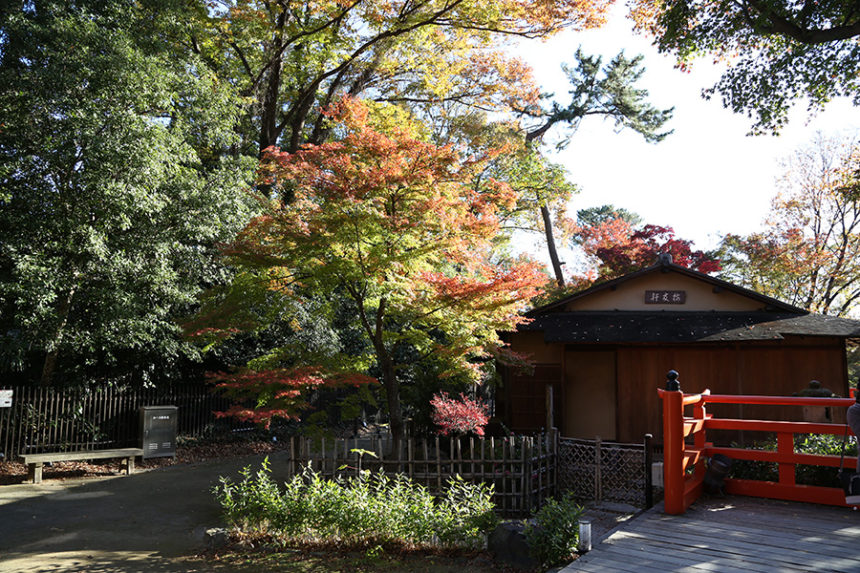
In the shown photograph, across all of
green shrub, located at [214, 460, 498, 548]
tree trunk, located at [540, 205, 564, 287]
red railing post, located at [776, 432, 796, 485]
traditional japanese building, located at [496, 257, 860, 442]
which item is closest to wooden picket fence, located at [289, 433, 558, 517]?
green shrub, located at [214, 460, 498, 548]

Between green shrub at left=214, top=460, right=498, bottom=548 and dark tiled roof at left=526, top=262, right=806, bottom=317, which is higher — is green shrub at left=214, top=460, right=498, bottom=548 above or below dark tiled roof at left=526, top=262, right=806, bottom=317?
below

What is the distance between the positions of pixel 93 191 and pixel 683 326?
12.6m

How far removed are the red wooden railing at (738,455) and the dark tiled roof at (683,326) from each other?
433cm

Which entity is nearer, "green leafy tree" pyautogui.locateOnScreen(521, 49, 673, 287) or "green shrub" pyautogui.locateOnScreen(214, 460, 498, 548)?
"green shrub" pyautogui.locateOnScreen(214, 460, 498, 548)

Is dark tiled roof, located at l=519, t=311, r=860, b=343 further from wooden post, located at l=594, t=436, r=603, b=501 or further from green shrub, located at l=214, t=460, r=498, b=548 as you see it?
green shrub, located at l=214, t=460, r=498, b=548

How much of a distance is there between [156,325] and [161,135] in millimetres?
4377

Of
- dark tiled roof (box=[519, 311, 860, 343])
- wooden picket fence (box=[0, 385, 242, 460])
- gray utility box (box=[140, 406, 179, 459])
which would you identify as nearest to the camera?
dark tiled roof (box=[519, 311, 860, 343])

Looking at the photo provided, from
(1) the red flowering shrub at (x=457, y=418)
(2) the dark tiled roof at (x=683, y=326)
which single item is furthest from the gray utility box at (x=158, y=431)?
(2) the dark tiled roof at (x=683, y=326)

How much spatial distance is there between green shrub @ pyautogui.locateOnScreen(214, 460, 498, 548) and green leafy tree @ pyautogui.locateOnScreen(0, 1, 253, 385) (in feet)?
21.8

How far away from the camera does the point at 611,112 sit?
1001 inches

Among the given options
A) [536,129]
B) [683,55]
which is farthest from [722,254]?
[683,55]

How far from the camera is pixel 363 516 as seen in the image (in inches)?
257

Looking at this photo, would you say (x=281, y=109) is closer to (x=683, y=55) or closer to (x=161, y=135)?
(x=161, y=135)

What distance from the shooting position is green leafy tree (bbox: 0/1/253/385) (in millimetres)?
10727
